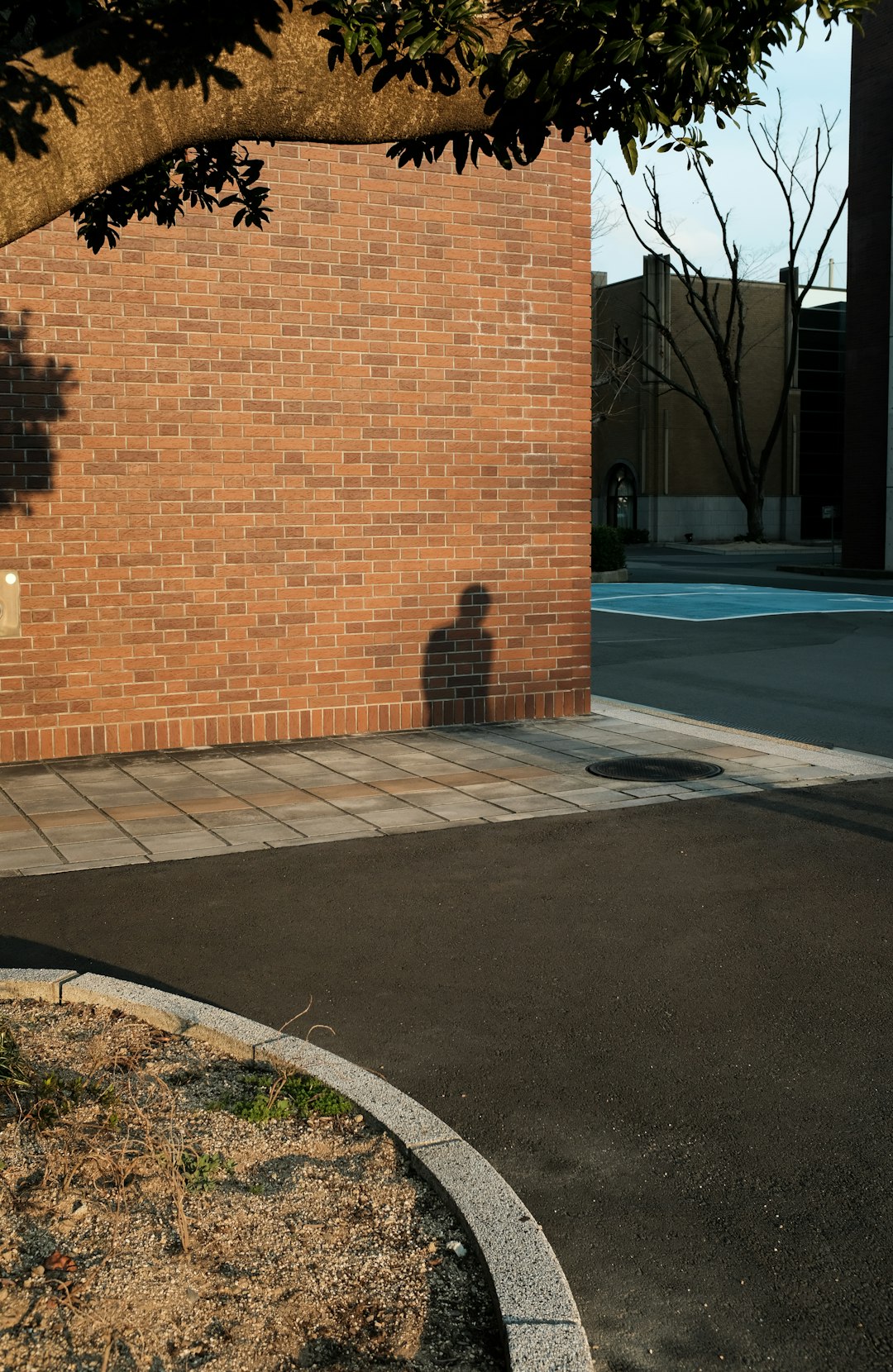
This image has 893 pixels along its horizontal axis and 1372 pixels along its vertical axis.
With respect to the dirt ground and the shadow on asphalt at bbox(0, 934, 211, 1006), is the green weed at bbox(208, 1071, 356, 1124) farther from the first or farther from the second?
the shadow on asphalt at bbox(0, 934, 211, 1006)

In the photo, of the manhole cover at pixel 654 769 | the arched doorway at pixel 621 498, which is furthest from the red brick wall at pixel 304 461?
the arched doorway at pixel 621 498

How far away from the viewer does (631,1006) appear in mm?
5312

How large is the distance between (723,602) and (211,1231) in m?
24.0

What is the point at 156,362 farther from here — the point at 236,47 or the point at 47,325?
the point at 236,47

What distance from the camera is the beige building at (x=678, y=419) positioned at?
57906 millimetres

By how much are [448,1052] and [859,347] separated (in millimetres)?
36880

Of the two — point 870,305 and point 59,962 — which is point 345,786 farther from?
point 870,305

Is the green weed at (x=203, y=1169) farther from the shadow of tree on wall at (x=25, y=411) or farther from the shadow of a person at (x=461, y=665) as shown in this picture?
the shadow of a person at (x=461, y=665)

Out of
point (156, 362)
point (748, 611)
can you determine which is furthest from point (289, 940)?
point (748, 611)

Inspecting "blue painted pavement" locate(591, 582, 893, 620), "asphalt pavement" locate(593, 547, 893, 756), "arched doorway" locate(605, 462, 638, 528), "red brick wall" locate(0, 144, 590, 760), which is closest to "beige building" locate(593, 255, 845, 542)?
"arched doorway" locate(605, 462, 638, 528)

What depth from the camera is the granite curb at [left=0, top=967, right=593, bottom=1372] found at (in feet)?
9.96

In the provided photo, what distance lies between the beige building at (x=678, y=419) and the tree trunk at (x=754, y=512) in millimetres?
3155

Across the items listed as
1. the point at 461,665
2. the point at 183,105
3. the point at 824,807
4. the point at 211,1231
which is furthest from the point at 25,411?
the point at 211,1231

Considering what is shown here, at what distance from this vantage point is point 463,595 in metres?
11.5
